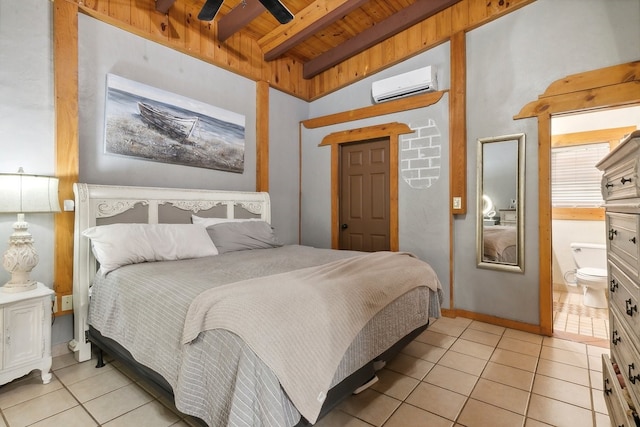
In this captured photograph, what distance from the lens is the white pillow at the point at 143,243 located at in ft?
7.07

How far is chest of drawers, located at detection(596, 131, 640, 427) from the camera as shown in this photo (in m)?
1.13

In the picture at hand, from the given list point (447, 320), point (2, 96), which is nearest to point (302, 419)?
point (447, 320)

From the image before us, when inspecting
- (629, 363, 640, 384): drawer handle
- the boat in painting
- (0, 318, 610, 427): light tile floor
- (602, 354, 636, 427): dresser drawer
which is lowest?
(0, 318, 610, 427): light tile floor

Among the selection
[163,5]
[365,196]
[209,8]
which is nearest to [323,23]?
[209,8]

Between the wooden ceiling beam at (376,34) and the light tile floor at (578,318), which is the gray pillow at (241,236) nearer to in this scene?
the wooden ceiling beam at (376,34)

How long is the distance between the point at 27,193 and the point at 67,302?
981mm

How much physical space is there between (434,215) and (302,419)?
8.96 feet

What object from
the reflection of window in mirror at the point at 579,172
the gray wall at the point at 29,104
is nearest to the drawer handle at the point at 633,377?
the reflection of window in mirror at the point at 579,172

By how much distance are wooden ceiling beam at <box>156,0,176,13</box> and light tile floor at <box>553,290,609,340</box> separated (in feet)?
15.7

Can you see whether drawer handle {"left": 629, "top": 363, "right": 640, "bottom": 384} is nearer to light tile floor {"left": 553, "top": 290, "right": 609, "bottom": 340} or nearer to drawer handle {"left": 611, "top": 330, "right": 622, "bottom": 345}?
drawer handle {"left": 611, "top": 330, "right": 622, "bottom": 345}

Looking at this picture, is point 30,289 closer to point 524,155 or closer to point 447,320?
point 447,320

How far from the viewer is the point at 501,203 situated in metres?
3.05

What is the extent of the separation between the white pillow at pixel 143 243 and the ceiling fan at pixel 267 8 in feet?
5.68

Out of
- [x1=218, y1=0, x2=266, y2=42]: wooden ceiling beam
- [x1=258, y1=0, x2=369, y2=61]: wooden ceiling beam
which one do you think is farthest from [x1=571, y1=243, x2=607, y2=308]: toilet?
[x1=218, y1=0, x2=266, y2=42]: wooden ceiling beam
